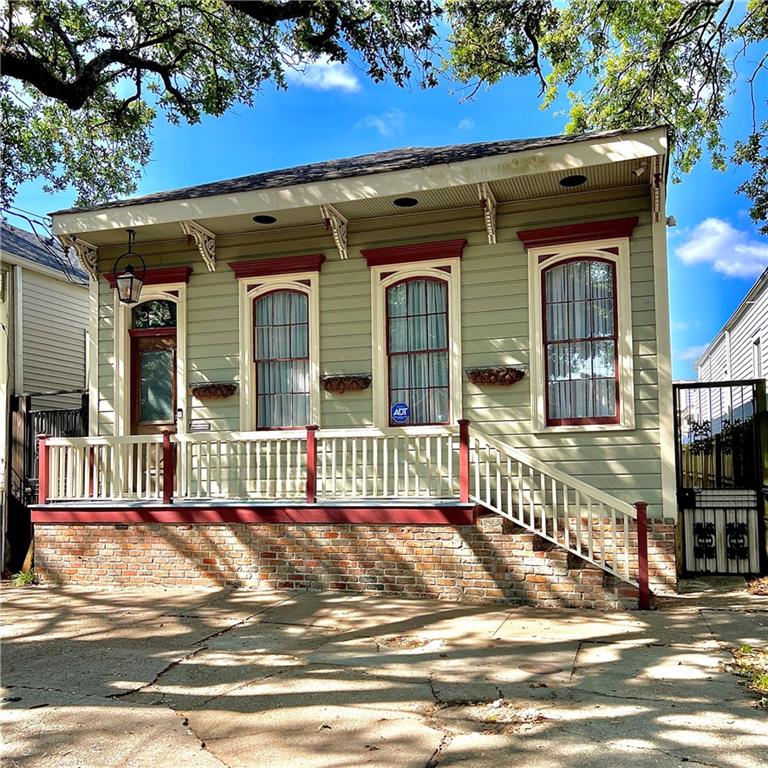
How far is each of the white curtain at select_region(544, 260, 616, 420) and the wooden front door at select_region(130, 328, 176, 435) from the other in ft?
16.9

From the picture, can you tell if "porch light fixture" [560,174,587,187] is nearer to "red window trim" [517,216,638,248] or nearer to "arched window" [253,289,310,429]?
"red window trim" [517,216,638,248]

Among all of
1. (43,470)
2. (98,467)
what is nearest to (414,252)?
(98,467)

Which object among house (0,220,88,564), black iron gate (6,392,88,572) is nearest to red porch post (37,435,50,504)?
black iron gate (6,392,88,572)

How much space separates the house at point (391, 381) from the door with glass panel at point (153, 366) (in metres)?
0.03

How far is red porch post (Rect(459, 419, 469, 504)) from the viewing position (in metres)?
7.64

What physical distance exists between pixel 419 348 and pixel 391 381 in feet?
1.79

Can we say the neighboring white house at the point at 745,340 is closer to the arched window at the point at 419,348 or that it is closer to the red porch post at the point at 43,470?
the arched window at the point at 419,348

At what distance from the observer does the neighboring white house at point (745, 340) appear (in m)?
16.6

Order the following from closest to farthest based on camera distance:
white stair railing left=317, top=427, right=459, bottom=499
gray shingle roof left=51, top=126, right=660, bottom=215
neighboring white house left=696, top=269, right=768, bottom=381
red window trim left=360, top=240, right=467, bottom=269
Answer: white stair railing left=317, top=427, right=459, bottom=499 < gray shingle roof left=51, top=126, right=660, bottom=215 < red window trim left=360, top=240, right=467, bottom=269 < neighboring white house left=696, top=269, right=768, bottom=381

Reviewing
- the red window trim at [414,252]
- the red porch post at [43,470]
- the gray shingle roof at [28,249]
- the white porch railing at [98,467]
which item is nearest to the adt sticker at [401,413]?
the red window trim at [414,252]

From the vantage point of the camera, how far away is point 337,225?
908 cm

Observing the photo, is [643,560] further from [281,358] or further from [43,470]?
[43,470]

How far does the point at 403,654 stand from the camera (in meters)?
5.63

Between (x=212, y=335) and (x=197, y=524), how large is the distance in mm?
2649
